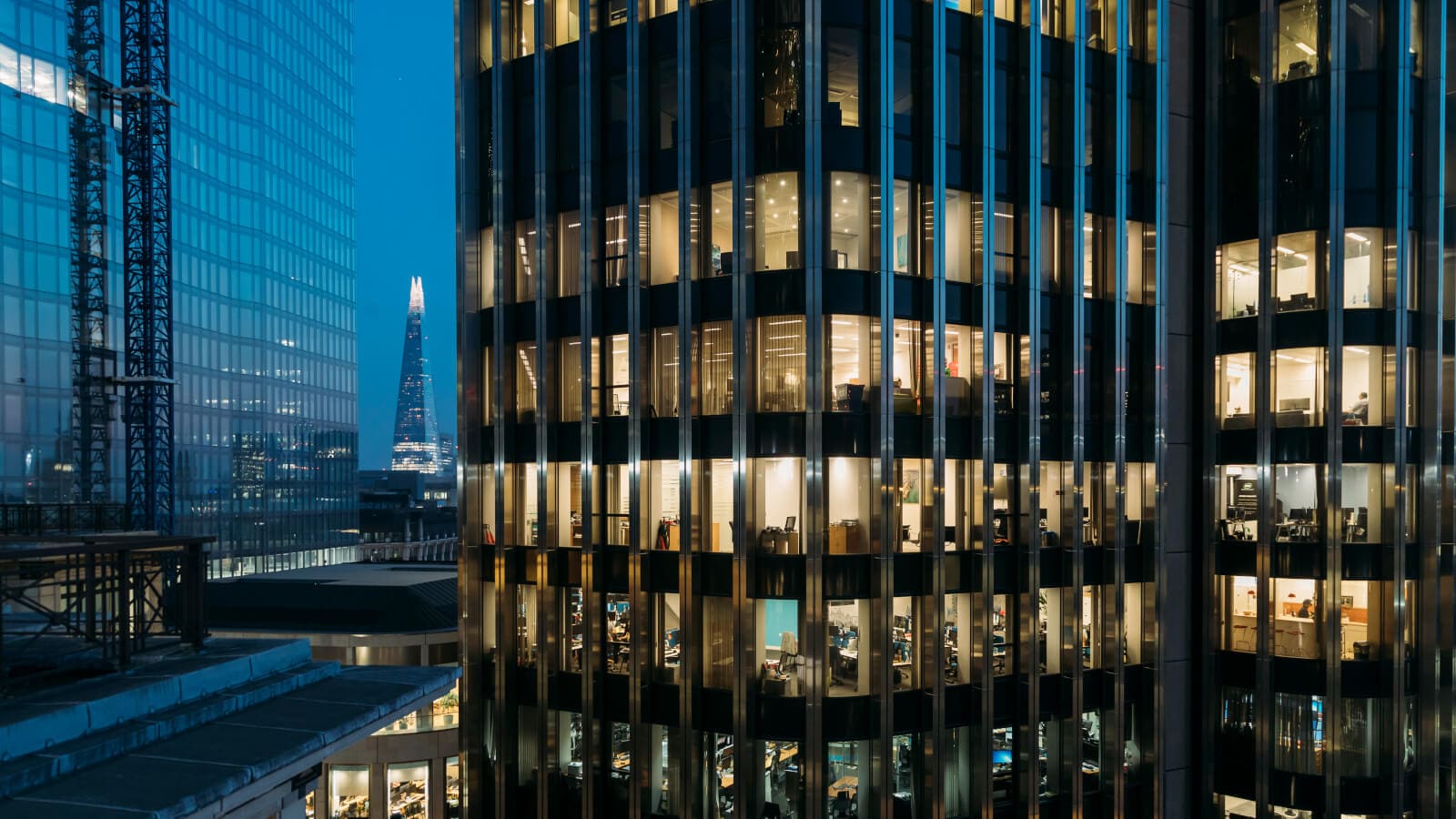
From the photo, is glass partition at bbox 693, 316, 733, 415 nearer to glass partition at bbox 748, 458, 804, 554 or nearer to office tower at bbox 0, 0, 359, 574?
glass partition at bbox 748, 458, 804, 554

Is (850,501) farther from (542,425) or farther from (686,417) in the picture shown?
(542,425)

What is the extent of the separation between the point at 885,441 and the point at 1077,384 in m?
7.98

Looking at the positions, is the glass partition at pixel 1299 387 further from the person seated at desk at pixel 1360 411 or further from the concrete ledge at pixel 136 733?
the concrete ledge at pixel 136 733

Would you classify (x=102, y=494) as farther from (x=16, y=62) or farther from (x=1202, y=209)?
(x=1202, y=209)

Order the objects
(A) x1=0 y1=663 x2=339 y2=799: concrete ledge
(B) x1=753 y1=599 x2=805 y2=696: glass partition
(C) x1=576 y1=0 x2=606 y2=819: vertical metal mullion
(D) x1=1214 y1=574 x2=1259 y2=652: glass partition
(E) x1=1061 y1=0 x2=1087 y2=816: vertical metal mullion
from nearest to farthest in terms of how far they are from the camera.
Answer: (A) x1=0 y1=663 x2=339 y2=799: concrete ledge → (B) x1=753 y1=599 x2=805 y2=696: glass partition → (C) x1=576 y1=0 x2=606 y2=819: vertical metal mullion → (E) x1=1061 y1=0 x2=1087 y2=816: vertical metal mullion → (D) x1=1214 y1=574 x2=1259 y2=652: glass partition

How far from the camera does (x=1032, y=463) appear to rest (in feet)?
94.8

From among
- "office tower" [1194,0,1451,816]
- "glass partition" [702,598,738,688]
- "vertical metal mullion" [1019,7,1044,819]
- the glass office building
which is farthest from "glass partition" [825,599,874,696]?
"office tower" [1194,0,1451,816]

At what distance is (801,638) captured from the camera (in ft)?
86.2

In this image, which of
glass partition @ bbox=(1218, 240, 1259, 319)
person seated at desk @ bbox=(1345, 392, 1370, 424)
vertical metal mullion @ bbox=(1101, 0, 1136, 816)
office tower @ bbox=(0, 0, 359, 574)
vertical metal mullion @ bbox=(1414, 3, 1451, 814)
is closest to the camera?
vertical metal mullion @ bbox=(1101, 0, 1136, 816)

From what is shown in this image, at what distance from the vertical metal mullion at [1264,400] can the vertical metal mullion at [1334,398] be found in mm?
1722

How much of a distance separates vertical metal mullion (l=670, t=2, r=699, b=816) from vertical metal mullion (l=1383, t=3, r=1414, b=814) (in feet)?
80.4

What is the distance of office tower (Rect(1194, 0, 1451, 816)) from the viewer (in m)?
30.5

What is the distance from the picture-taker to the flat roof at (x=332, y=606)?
1582 inches

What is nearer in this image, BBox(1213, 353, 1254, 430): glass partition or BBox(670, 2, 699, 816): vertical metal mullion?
BBox(670, 2, 699, 816): vertical metal mullion
